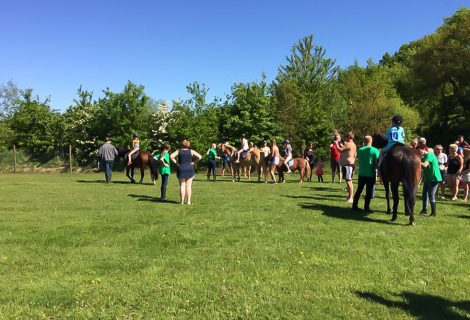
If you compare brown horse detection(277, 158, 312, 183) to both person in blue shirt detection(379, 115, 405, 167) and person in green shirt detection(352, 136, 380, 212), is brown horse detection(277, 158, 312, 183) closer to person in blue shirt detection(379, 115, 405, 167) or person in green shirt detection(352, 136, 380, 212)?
person in green shirt detection(352, 136, 380, 212)

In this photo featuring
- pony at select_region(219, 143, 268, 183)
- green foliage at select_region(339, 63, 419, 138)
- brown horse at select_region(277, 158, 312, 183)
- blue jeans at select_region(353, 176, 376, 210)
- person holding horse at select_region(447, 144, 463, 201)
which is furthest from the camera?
A: green foliage at select_region(339, 63, 419, 138)

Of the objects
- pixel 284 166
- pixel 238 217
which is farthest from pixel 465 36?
pixel 238 217

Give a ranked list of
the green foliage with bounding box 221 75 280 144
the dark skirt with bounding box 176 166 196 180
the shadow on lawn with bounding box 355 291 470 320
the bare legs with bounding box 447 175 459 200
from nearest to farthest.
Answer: the shadow on lawn with bounding box 355 291 470 320, the dark skirt with bounding box 176 166 196 180, the bare legs with bounding box 447 175 459 200, the green foliage with bounding box 221 75 280 144

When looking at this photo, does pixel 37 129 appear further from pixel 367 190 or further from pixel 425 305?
pixel 425 305

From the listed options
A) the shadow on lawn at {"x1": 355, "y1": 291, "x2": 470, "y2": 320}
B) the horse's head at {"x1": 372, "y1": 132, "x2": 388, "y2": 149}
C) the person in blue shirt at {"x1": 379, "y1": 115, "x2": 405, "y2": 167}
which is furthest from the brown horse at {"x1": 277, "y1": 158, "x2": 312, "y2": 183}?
the shadow on lawn at {"x1": 355, "y1": 291, "x2": 470, "y2": 320}

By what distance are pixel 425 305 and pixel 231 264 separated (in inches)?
104

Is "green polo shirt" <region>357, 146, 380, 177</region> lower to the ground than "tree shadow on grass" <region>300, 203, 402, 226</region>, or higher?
higher

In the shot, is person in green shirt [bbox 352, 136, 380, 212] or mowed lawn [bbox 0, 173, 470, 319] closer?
mowed lawn [bbox 0, 173, 470, 319]

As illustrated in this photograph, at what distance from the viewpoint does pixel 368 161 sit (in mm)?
10742

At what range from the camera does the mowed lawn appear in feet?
15.3

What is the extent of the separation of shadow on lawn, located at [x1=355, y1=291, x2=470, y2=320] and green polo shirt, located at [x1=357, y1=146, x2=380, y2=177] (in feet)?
19.5

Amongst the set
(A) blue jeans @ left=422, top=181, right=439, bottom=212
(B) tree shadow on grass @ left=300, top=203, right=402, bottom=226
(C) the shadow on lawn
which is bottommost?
(C) the shadow on lawn

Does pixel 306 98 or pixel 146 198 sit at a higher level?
pixel 306 98

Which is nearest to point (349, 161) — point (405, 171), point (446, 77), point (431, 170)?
point (431, 170)
